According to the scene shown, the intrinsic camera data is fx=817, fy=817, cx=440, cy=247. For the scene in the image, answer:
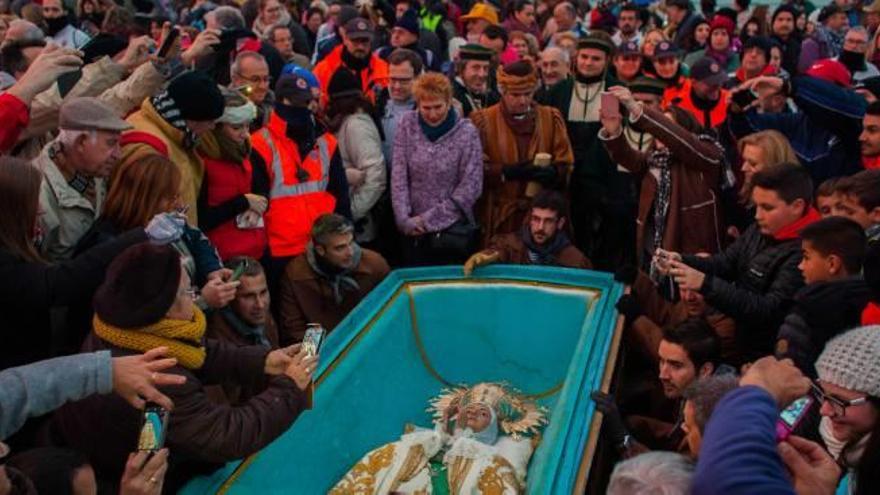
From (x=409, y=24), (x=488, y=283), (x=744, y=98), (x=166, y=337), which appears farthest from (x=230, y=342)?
(x=409, y=24)

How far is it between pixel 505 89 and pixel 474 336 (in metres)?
1.37

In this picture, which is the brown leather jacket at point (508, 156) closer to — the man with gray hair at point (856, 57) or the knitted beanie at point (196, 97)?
the knitted beanie at point (196, 97)

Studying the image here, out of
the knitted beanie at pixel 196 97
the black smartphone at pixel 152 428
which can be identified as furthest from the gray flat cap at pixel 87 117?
the black smartphone at pixel 152 428

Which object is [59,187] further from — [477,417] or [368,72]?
[368,72]

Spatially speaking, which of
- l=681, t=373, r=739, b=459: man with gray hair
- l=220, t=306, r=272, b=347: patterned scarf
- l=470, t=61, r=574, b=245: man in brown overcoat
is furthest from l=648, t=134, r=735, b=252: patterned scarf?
l=220, t=306, r=272, b=347: patterned scarf

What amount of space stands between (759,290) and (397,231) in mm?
2246

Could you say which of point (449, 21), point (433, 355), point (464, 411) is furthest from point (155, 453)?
point (449, 21)

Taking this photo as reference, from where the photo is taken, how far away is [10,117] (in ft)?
9.52

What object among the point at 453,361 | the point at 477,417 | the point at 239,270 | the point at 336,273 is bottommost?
the point at 453,361

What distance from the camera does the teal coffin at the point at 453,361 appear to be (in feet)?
8.95

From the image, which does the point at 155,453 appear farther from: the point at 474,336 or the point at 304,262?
the point at 474,336

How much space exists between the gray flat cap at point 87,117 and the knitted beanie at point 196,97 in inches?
A: 14.7

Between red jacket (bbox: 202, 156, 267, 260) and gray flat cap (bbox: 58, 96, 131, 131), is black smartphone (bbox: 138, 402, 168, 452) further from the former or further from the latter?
red jacket (bbox: 202, 156, 267, 260)

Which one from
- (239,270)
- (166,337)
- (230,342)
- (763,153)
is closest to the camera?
(166,337)
